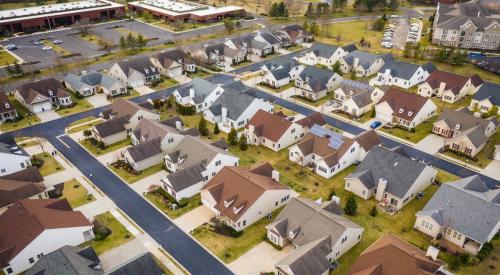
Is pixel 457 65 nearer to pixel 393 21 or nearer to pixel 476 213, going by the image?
pixel 393 21

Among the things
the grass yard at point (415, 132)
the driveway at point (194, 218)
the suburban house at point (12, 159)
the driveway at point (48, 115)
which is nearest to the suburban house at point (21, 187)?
the suburban house at point (12, 159)

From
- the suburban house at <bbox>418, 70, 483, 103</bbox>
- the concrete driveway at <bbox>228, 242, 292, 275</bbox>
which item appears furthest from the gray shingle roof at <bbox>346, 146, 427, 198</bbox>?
the suburban house at <bbox>418, 70, 483, 103</bbox>

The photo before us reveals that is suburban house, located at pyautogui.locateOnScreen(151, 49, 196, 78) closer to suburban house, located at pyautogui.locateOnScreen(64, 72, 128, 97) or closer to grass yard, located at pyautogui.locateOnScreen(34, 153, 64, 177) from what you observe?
suburban house, located at pyautogui.locateOnScreen(64, 72, 128, 97)

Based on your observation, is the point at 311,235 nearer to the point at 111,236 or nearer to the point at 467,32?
the point at 111,236

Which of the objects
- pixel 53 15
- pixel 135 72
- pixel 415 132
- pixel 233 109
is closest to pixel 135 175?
pixel 233 109

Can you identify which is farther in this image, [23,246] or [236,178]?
[236,178]

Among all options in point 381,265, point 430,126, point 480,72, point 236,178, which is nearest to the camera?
point 381,265

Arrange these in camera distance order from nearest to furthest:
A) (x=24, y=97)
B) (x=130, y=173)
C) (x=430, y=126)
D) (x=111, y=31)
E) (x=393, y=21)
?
(x=130, y=173) → (x=430, y=126) → (x=24, y=97) → (x=111, y=31) → (x=393, y=21)

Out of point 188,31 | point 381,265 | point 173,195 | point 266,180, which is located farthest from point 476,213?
point 188,31
